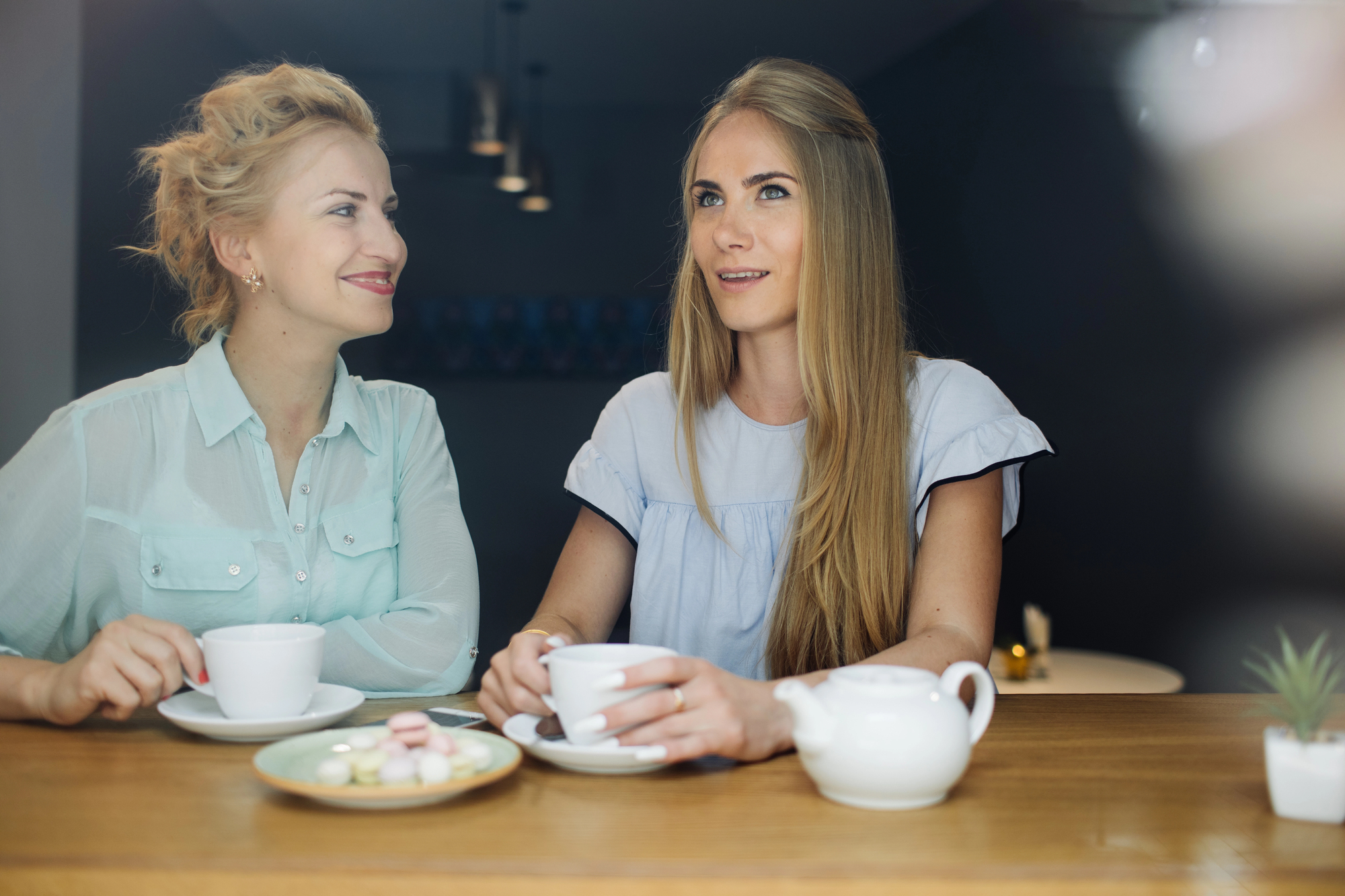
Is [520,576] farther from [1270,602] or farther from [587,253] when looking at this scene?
[1270,602]

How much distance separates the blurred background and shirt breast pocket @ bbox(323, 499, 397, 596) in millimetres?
2143

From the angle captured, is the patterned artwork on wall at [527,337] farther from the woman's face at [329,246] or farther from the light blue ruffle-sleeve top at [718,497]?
the woman's face at [329,246]

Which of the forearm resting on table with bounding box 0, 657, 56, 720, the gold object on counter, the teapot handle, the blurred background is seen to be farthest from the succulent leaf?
the blurred background

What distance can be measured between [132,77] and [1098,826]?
9.96ft

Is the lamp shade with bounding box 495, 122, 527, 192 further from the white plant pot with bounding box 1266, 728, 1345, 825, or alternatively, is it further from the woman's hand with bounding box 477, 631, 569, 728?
the white plant pot with bounding box 1266, 728, 1345, 825

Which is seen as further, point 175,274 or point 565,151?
point 565,151

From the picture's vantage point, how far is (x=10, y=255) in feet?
8.64

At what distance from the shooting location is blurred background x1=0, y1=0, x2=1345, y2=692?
3.57 metres

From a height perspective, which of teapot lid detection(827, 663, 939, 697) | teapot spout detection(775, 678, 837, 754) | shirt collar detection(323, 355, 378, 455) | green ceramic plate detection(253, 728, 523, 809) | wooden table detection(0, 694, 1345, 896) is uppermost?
shirt collar detection(323, 355, 378, 455)

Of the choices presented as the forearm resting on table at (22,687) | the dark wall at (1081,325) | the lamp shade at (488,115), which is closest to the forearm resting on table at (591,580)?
the forearm resting on table at (22,687)

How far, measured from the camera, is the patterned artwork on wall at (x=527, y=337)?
Result: 12.3ft

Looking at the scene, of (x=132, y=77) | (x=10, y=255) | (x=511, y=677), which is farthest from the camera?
(x=132, y=77)

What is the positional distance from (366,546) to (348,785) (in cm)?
77

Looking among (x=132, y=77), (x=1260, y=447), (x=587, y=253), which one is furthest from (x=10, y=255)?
(x=1260, y=447)
